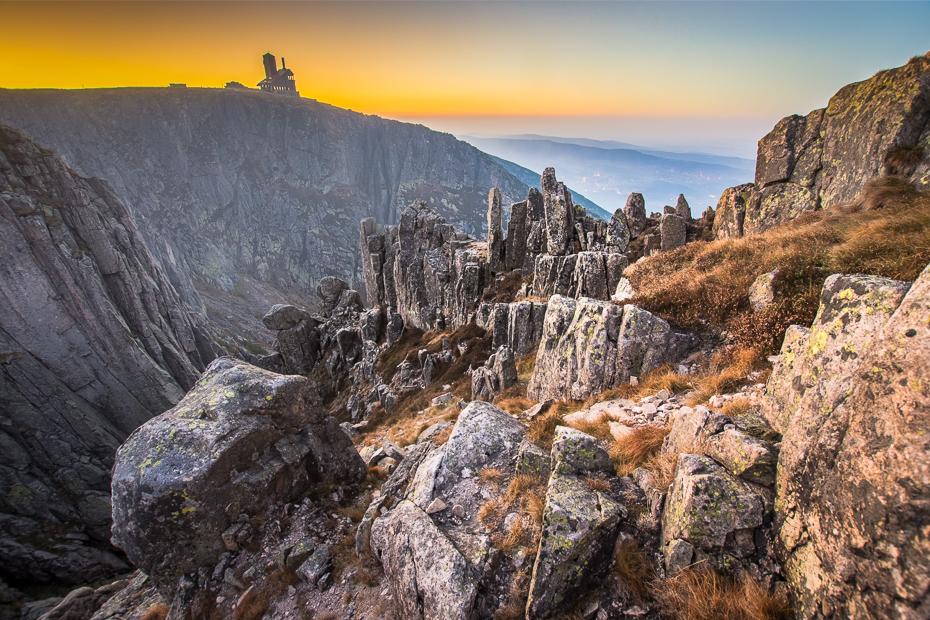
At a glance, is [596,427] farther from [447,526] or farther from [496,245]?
[496,245]

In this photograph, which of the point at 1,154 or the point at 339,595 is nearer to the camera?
the point at 339,595

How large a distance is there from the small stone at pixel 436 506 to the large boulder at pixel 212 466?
6250 millimetres

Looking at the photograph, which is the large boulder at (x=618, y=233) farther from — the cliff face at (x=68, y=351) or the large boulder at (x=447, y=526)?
the cliff face at (x=68, y=351)

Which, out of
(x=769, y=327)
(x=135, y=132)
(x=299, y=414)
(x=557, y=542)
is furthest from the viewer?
(x=135, y=132)

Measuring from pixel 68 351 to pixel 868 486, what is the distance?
91.6 meters

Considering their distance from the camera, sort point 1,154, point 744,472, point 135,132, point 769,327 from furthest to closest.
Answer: point 135,132 → point 1,154 → point 769,327 → point 744,472

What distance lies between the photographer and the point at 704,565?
5.45 m

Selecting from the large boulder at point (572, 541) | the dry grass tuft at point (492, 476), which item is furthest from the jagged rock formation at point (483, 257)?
the large boulder at point (572, 541)

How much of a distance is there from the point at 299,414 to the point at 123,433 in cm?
7492

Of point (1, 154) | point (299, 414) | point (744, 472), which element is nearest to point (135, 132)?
point (1, 154)

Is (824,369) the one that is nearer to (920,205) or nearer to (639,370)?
(639,370)

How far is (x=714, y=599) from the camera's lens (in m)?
4.96

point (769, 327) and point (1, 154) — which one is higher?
point (1, 154)

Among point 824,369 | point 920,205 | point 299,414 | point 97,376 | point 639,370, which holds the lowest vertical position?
point 97,376
